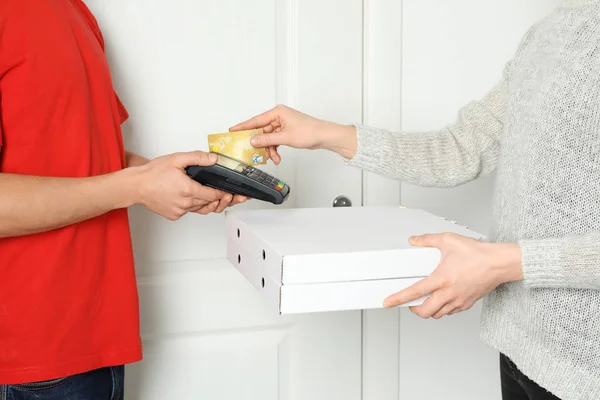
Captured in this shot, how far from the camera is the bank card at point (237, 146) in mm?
1113

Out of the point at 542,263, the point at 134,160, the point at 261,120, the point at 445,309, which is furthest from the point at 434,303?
the point at 134,160

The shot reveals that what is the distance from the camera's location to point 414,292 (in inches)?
35.9

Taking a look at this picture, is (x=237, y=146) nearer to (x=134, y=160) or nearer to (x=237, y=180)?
(x=237, y=180)

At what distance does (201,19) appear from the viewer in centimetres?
144

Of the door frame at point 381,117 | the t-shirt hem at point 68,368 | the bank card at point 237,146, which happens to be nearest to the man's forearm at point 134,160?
the bank card at point 237,146

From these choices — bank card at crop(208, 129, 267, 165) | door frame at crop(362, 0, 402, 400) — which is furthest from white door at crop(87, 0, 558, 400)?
bank card at crop(208, 129, 267, 165)

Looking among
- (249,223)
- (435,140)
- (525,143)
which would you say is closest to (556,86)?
(525,143)

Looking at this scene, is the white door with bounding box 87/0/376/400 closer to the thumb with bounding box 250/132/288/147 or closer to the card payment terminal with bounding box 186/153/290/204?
the thumb with bounding box 250/132/288/147

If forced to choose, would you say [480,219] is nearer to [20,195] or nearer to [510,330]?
[510,330]

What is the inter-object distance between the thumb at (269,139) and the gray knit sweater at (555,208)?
36 centimetres

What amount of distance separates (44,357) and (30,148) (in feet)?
0.97

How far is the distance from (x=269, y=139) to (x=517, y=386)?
0.54m

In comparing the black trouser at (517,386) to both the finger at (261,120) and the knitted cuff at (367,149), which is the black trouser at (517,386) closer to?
the knitted cuff at (367,149)

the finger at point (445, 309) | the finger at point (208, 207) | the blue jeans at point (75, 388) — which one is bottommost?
the blue jeans at point (75, 388)
